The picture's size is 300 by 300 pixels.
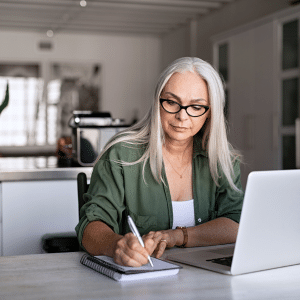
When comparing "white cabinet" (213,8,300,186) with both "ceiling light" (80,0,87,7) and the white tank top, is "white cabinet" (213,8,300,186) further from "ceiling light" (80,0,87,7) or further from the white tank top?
the white tank top

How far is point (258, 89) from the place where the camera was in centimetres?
498

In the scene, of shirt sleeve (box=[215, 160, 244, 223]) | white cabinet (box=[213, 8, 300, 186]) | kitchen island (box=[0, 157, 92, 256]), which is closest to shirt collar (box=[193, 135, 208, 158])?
shirt sleeve (box=[215, 160, 244, 223])

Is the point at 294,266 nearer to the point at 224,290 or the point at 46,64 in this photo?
the point at 224,290

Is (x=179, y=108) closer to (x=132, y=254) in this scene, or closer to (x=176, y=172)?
(x=176, y=172)

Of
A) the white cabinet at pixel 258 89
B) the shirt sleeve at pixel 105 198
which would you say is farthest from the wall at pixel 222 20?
the shirt sleeve at pixel 105 198

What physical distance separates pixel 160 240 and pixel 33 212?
136cm

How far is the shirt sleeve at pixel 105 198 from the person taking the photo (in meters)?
1.43

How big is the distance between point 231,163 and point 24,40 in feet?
24.0

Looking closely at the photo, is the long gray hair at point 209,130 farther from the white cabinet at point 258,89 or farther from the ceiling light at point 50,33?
the ceiling light at point 50,33

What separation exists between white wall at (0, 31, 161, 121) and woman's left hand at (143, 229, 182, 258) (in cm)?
737

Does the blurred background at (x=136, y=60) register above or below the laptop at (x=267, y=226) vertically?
above

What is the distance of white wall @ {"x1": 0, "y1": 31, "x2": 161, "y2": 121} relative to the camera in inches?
328

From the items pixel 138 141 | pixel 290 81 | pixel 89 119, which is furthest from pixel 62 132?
pixel 138 141

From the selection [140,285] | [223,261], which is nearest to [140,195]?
[223,261]
